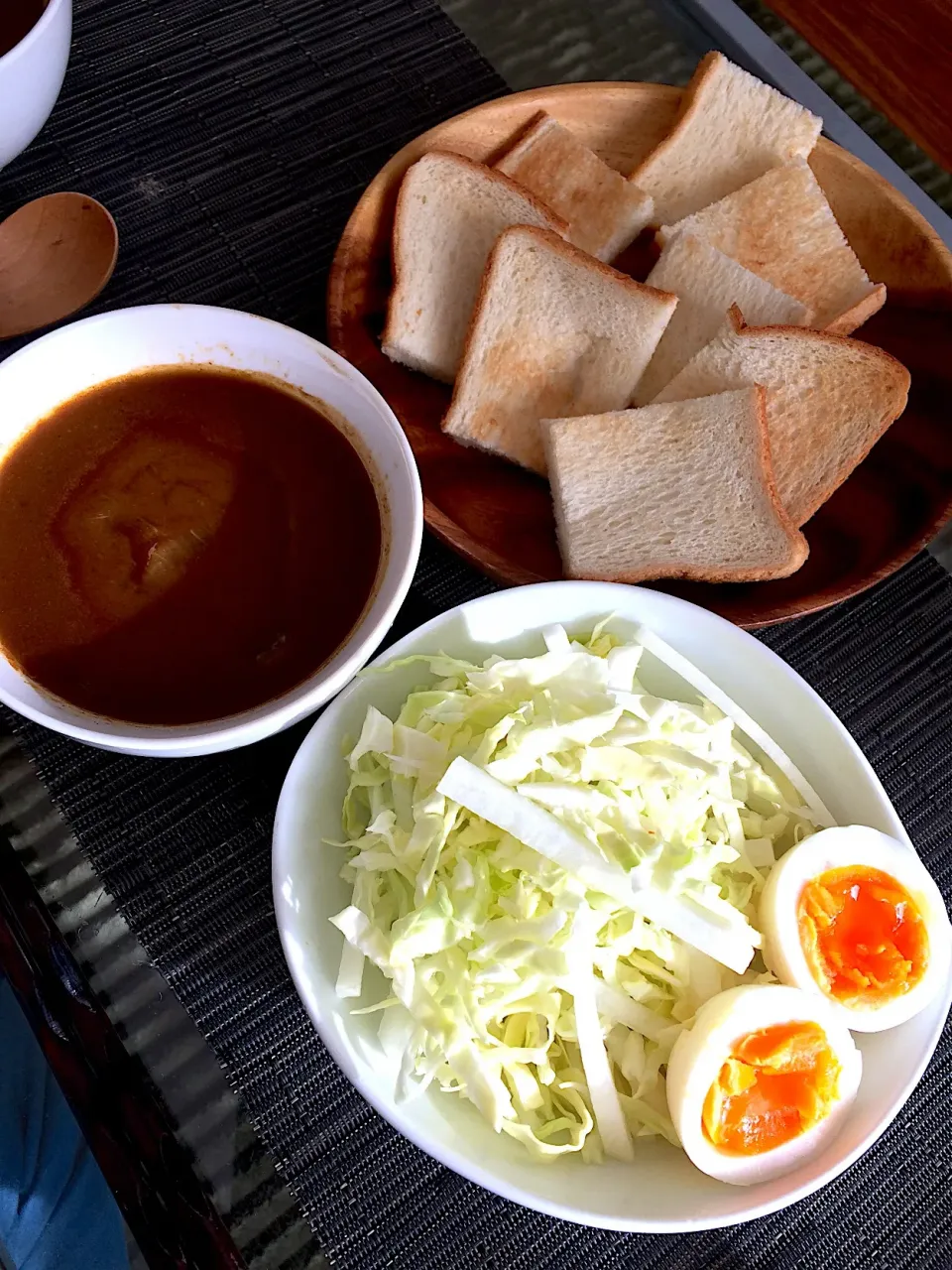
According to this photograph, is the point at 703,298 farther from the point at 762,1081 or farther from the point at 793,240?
the point at 762,1081

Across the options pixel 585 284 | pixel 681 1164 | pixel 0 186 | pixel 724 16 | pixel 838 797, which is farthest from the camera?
pixel 724 16

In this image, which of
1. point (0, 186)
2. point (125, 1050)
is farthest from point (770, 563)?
point (0, 186)

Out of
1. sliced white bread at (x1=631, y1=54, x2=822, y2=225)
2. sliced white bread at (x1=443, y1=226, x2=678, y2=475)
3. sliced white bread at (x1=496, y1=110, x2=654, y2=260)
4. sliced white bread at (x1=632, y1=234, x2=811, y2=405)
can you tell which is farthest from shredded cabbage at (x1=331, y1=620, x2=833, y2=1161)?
sliced white bread at (x1=631, y1=54, x2=822, y2=225)

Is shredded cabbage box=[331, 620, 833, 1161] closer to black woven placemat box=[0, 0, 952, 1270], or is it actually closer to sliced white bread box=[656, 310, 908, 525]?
black woven placemat box=[0, 0, 952, 1270]

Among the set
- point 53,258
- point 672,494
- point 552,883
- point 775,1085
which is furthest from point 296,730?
point 53,258

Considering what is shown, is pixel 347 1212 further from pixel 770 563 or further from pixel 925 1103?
pixel 770 563

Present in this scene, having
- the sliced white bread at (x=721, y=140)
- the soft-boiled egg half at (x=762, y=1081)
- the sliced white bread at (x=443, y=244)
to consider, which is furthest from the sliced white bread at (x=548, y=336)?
the soft-boiled egg half at (x=762, y=1081)
